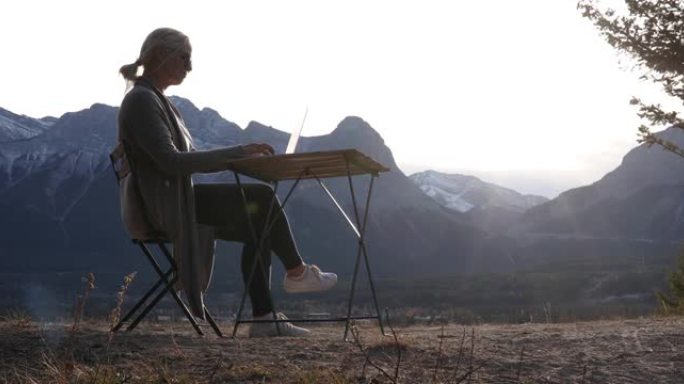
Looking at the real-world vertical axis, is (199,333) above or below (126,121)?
below

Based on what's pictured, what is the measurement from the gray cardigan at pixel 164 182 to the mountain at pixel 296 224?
14746 cm

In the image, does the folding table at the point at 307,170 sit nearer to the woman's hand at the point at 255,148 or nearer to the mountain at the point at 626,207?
the woman's hand at the point at 255,148

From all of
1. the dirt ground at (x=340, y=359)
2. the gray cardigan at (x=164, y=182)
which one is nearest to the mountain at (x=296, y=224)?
the gray cardigan at (x=164, y=182)

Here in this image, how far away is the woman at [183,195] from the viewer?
415cm

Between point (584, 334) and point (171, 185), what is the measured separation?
8.29ft

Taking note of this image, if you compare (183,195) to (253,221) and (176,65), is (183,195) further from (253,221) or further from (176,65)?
(176,65)

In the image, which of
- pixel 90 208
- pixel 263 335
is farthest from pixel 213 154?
pixel 90 208

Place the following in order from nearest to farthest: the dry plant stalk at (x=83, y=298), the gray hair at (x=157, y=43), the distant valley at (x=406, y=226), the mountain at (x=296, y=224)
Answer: the dry plant stalk at (x=83, y=298) → the gray hair at (x=157, y=43) → the distant valley at (x=406, y=226) → the mountain at (x=296, y=224)

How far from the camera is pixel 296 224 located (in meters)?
165

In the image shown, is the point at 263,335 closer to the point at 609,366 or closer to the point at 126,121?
the point at 126,121

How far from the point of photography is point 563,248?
15512 centimetres

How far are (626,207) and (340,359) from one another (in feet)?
577

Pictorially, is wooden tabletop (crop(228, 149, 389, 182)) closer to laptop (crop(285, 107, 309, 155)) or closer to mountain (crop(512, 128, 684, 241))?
laptop (crop(285, 107, 309, 155))

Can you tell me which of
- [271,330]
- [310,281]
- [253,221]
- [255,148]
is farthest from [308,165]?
[271,330]
